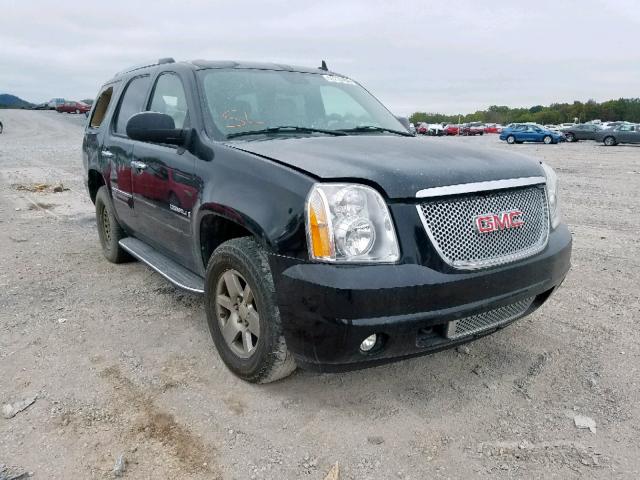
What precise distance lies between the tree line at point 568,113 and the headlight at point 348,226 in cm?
9356

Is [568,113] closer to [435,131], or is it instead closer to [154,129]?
[435,131]

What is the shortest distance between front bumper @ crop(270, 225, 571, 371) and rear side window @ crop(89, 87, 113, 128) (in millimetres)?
3640

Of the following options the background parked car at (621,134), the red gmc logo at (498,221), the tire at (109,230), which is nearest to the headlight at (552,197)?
the red gmc logo at (498,221)

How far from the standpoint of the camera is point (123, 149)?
4387mm

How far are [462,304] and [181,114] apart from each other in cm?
229

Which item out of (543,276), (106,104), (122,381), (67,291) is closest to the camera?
(543,276)

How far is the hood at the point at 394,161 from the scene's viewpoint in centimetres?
242

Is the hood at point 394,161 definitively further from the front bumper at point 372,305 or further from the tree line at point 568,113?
the tree line at point 568,113

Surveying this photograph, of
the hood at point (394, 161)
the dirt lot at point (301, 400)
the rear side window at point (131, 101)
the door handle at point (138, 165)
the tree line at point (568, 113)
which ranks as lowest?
the tree line at point (568, 113)

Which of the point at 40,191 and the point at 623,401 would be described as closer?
the point at 623,401

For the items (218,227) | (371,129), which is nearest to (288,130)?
(371,129)

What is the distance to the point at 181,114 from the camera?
359cm

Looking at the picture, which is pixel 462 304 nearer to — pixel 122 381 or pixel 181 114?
pixel 122 381

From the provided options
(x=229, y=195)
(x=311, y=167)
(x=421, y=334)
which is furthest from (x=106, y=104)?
(x=421, y=334)
